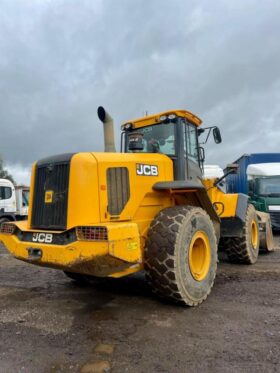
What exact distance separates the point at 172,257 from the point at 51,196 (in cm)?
164

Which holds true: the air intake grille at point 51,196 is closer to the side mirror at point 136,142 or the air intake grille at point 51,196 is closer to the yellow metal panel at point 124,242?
the yellow metal panel at point 124,242

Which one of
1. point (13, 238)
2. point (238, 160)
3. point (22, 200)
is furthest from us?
point (22, 200)

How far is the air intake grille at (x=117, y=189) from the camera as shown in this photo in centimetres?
441

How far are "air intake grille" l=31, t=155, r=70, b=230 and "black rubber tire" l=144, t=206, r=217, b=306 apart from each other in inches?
43.1

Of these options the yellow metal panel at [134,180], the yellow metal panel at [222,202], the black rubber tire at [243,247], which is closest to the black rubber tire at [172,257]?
the yellow metal panel at [134,180]

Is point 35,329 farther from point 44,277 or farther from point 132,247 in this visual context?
point 44,277

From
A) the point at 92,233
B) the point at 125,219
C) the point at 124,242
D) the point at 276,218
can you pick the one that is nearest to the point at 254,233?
the point at 125,219

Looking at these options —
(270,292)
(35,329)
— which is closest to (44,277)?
(35,329)

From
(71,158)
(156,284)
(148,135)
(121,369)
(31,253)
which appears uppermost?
(148,135)

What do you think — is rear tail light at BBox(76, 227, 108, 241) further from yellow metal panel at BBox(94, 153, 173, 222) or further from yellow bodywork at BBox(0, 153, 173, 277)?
yellow metal panel at BBox(94, 153, 173, 222)

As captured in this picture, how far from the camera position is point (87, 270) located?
4.03 m

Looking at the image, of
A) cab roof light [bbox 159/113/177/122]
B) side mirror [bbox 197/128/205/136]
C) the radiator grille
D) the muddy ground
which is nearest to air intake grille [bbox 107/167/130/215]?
the muddy ground

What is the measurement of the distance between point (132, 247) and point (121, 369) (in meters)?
1.22

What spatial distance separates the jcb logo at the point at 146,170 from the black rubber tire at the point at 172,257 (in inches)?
21.5
